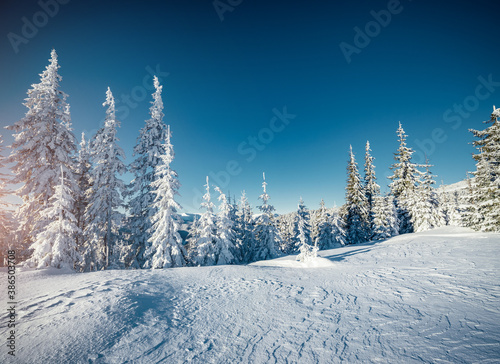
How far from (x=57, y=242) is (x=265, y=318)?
12415 millimetres

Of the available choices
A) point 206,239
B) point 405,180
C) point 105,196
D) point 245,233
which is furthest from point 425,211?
point 105,196

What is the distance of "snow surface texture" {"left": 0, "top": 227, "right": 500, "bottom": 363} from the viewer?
3631mm

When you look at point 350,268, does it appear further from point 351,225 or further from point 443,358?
point 351,225

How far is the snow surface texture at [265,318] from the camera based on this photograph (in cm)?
363

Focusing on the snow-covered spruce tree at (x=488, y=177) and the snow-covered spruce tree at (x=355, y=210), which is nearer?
the snow-covered spruce tree at (x=488, y=177)

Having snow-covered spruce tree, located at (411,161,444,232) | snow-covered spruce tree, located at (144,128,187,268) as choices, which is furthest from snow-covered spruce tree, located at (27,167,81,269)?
snow-covered spruce tree, located at (411,161,444,232)

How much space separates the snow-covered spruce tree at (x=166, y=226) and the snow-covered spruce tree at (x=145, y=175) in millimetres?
858

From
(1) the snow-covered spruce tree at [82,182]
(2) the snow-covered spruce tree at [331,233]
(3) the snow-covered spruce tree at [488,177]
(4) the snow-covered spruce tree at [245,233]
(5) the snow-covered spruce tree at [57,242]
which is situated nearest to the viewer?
(5) the snow-covered spruce tree at [57,242]

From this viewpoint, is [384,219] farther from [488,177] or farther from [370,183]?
[488,177]

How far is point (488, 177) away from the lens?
15883mm

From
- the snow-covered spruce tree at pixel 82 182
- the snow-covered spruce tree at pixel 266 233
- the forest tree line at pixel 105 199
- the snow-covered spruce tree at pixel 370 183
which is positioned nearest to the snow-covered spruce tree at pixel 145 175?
the forest tree line at pixel 105 199

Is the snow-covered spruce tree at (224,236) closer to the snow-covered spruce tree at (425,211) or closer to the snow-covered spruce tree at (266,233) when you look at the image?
the snow-covered spruce tree at (266,233)

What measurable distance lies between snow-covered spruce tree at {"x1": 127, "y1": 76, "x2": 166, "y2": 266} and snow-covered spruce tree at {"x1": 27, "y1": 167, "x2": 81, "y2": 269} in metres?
5.10

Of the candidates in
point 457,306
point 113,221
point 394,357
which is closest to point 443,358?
point 394,357
